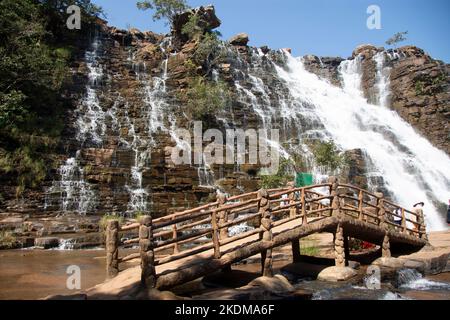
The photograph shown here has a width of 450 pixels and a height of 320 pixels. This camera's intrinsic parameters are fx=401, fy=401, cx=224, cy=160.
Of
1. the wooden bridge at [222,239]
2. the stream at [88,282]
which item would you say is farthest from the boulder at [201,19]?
the stream at [88,282]

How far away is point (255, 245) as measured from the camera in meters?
8.97

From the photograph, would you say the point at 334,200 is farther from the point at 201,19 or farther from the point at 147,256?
the point at 201,19

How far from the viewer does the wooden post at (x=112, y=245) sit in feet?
24.8

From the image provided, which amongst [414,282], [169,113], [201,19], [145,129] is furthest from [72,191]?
[201,19]

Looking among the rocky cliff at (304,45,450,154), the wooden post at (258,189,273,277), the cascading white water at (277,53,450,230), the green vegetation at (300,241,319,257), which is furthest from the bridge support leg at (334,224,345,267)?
the rocky cliff at (304,45,450,154)

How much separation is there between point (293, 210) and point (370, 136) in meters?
20.2

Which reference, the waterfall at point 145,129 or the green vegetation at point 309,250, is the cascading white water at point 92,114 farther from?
the green vegetation at point 309,250

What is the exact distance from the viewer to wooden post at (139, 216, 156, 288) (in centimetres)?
695

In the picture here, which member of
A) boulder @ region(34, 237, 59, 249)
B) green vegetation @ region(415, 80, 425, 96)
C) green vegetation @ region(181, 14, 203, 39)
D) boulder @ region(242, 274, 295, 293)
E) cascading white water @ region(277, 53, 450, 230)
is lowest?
boulder @ region(34, 237, 59, 249)

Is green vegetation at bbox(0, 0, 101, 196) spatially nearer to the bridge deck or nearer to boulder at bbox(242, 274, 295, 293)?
the bridge deck

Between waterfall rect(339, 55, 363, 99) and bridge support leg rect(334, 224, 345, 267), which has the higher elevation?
waterfall rect(339, 55, 363, 99)

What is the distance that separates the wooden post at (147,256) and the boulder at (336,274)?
17.3 feet

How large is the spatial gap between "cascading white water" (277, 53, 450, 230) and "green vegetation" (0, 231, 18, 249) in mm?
21124
